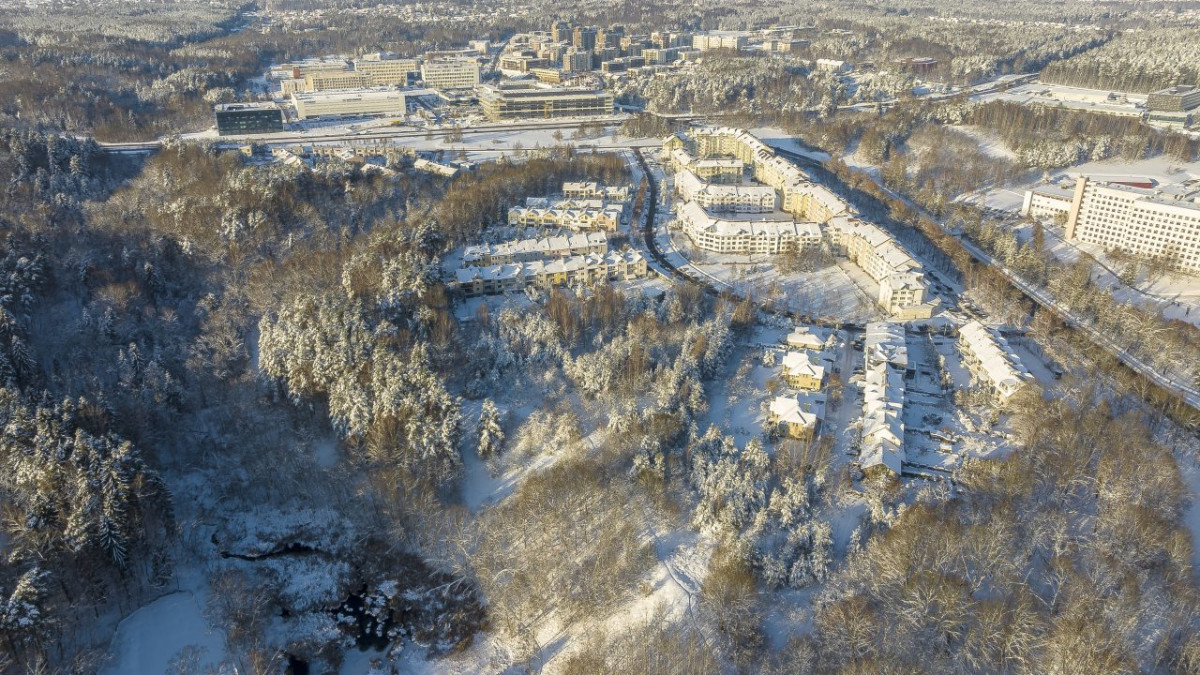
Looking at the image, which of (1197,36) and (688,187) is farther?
(1197,36)

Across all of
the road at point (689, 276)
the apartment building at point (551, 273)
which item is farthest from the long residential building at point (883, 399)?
the apartment building at point (551, 273)

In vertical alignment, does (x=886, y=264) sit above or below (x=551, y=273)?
above

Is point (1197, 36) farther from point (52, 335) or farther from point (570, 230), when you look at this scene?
point (52, 335)

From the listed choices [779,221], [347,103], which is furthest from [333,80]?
[779,221]

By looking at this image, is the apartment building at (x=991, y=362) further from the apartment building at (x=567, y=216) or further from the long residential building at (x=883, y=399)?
the apartment building at (x=567, y=216)

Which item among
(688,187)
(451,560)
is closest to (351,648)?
(451,560)

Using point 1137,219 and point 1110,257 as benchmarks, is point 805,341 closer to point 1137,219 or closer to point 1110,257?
point 1110,257
